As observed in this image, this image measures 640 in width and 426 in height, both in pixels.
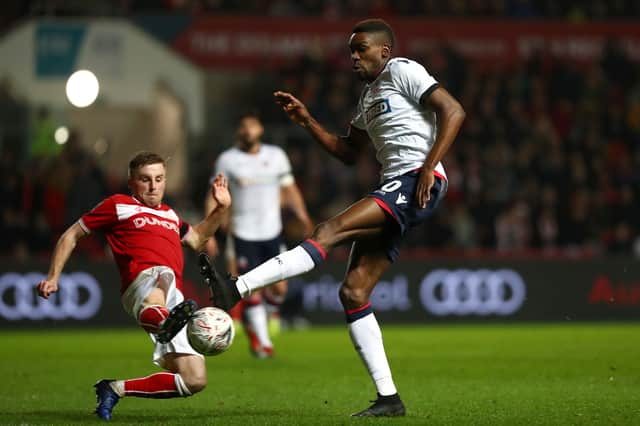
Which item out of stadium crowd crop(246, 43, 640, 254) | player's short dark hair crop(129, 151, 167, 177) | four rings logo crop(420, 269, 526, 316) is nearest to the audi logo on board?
four rings logo crop(420, 269, 526, 316)

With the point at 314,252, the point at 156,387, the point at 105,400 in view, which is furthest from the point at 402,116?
the point at 105,400

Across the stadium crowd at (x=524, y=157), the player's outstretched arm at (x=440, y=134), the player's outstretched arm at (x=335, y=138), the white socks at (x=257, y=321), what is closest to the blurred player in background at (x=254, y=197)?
the white socks at (x=257, y=321)

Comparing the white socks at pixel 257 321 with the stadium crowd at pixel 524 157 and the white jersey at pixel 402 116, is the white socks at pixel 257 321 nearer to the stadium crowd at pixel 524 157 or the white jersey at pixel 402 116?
the white jersey at pixel 402 116

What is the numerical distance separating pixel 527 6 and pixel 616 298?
26.8ft

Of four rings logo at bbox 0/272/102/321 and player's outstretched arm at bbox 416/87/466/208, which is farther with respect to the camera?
four rings logo at bbox 0/272/102/321

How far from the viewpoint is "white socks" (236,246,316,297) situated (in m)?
6.70

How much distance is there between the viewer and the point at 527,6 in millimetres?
23844

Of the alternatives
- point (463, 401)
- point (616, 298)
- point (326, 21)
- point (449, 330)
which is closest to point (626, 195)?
point (616, 298)

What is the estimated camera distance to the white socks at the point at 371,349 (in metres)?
7.24

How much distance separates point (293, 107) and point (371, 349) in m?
1.72

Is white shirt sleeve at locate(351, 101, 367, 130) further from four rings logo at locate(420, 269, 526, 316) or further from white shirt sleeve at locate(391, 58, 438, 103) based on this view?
four rings logo at locate(420, 269, 526, 316)

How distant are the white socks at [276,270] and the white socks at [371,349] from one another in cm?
64

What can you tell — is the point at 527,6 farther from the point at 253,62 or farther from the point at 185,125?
the point at 185,125

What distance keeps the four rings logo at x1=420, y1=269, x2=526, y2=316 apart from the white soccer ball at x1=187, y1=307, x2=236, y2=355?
443 inches
